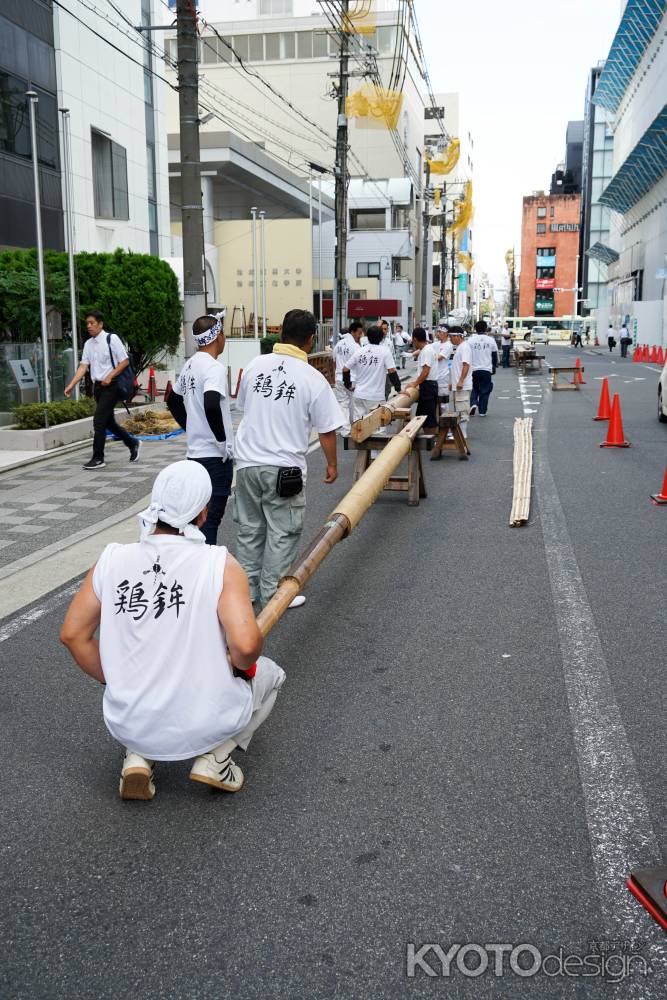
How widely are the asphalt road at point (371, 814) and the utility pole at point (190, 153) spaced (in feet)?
24.0

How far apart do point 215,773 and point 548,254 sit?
168 metres

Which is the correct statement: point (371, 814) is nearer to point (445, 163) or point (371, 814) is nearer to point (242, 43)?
point (445, 163)

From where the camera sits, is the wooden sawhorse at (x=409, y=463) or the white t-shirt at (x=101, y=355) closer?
the wooden sawhorse at (x=409, y=463)

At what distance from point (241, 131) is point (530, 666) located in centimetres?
8213

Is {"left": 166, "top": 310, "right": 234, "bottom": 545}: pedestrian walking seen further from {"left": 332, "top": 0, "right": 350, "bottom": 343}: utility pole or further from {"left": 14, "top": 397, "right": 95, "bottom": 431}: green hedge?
{"left": 332, "top": 0, "right": 350, "bottom": 343}: utility pole

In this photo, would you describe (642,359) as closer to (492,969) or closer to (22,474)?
(22,474)

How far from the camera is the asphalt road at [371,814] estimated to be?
281cm

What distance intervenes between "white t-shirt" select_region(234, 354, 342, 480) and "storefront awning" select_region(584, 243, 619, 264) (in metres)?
97.1

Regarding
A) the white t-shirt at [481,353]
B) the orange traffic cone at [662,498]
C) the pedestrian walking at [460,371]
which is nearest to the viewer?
the orange traffic cone at [662,498]

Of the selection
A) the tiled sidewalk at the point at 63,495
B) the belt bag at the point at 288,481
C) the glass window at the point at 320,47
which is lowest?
the tiled sidewalk at the point at 63,495

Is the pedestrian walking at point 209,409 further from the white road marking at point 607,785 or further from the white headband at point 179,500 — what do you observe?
the white headband at point 179,500

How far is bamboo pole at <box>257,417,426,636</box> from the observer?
429cm

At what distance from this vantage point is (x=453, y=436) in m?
13.2

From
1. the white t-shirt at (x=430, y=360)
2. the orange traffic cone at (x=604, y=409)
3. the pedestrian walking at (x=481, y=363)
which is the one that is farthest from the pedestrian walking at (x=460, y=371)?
the orange traffic cone at (x=604, y=409)
